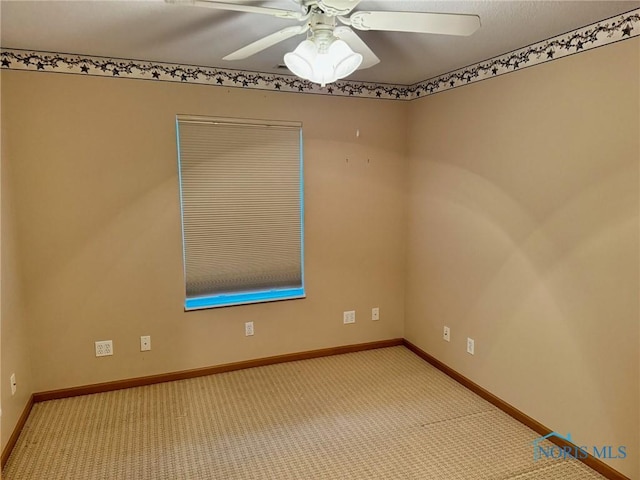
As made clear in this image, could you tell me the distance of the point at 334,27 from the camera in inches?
66.9

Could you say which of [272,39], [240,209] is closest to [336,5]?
[272,39]

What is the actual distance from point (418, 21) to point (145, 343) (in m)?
2.84

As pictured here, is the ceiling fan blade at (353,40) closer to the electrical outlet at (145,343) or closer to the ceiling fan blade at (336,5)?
the ceiling fan blade at (336,5)

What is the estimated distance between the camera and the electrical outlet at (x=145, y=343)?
317 centimetres

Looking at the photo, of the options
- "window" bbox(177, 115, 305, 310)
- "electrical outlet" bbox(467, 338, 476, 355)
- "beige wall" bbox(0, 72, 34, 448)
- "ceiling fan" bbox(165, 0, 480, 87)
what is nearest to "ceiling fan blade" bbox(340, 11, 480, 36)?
"ceiling fan" bbox(165, 0, 480, 87)

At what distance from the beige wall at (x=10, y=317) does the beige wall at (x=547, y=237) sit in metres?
3.03

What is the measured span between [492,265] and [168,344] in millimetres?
2484

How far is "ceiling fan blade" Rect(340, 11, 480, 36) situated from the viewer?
150 centimetres

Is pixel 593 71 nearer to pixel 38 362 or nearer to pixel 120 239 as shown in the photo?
pixel 120 239

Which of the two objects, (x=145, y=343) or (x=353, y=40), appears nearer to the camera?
(x=353, y=40)

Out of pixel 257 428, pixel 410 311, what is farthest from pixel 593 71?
pixel 257 428

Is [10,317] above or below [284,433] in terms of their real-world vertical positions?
above
